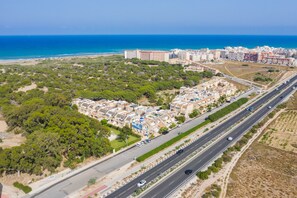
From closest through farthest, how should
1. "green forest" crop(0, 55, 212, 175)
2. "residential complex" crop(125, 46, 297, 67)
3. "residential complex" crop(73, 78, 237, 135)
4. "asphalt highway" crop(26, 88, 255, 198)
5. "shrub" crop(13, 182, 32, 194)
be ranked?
"shrub" crop(13, 182, 32, 194) < "asphalt highway" crop(26, 88, 255, 198) < "green forest" crop(0, 55, 212, 175) < "residential complex" crop(73, 78, 237, 135) < "residential complex" crop(125, 46, 297, 67)

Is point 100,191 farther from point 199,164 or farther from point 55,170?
point 199,164

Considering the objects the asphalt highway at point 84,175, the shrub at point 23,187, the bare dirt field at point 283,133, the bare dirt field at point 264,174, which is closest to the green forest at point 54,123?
the asphalt highway at point 84,175

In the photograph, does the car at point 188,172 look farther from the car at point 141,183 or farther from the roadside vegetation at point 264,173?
the car at point 141,183

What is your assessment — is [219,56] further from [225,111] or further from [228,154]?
[228,154]

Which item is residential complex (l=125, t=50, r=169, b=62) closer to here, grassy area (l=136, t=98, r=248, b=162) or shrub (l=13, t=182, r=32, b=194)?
grassy area (l=136, t=98, r=248, b=162)

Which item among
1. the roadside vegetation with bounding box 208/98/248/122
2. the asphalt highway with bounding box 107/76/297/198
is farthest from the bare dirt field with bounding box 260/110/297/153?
the roadside vegetation with bounding box 208/98/248/122

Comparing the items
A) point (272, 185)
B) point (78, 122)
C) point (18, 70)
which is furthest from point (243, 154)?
point (18, 70)

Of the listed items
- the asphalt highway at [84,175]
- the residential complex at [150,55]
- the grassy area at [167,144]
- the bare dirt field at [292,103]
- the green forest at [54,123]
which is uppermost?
the residential complex at [150,55]
